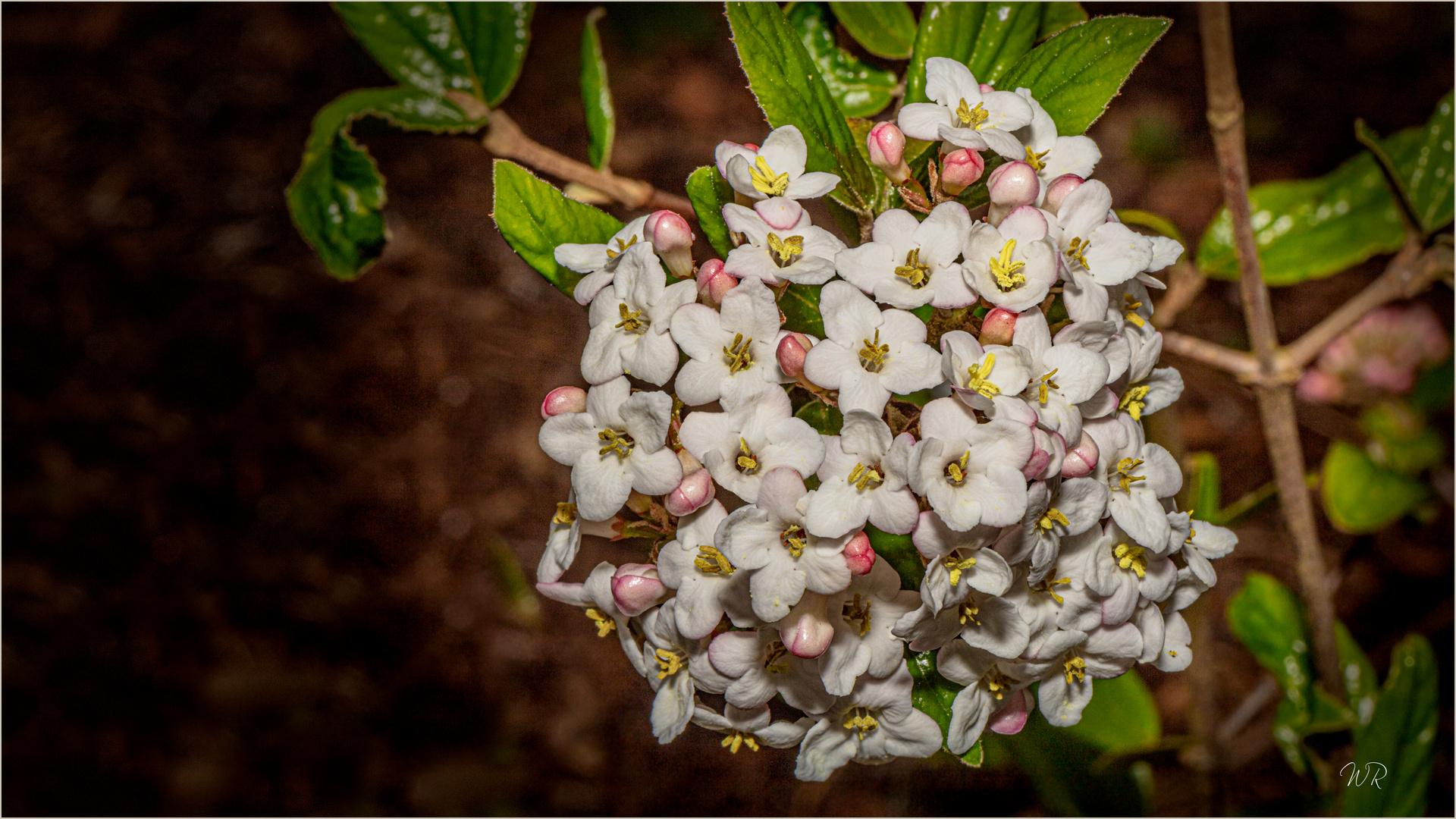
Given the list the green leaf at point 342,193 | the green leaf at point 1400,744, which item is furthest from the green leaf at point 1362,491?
the green leaf at point 342,193

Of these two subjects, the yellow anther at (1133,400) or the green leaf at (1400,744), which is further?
the green leaf at (1400,744)

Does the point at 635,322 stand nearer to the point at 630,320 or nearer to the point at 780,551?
the point at 630,320

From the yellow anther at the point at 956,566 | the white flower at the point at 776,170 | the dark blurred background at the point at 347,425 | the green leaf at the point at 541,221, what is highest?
the white flower at the point at 776,170

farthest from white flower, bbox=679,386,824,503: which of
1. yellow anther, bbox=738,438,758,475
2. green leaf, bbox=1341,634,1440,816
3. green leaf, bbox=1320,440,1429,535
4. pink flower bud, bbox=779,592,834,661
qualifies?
green leaf, bbox=1320,440,1429,535

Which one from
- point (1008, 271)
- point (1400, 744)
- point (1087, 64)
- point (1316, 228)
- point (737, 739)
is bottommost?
point (1400, 744)

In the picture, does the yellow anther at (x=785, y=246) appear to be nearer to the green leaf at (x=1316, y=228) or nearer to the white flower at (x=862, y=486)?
the white flower at (x=862, y=486)

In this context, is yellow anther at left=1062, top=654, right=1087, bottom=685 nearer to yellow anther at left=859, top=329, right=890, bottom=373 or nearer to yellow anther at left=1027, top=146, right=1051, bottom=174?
yellow anther at left=859, top=329, right=890, bottom=373

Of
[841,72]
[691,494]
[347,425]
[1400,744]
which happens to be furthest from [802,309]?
[347,425]
